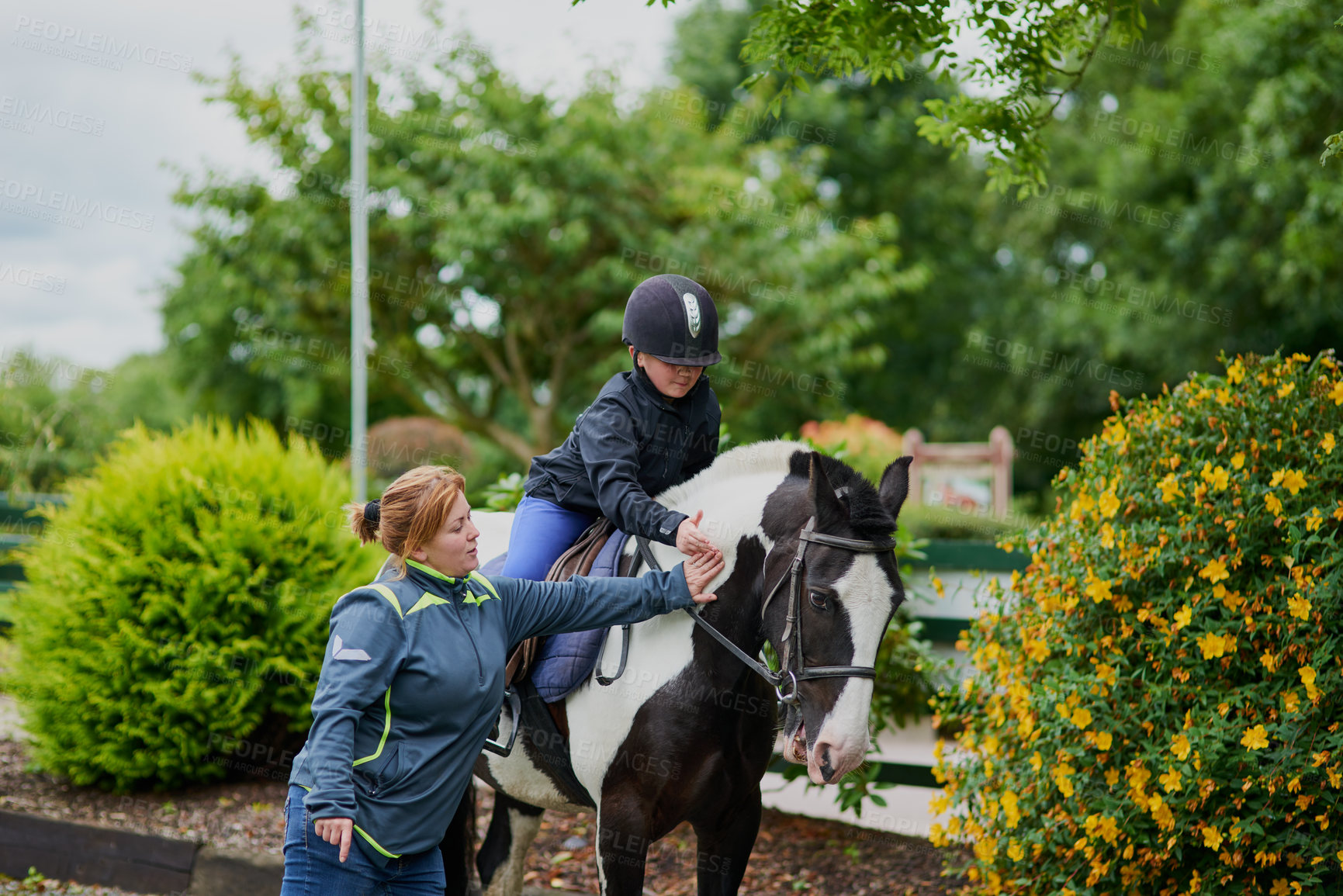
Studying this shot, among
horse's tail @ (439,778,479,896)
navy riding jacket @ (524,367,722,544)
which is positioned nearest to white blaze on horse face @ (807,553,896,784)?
navy riding jacket @ (524,367,722,544)

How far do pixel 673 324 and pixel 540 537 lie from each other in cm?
88

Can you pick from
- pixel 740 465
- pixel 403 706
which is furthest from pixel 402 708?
pixel 740 465

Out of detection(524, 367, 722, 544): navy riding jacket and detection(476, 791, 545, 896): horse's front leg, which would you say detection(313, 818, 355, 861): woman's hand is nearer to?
detection(524, 367, 722, 544): navy riding jacket

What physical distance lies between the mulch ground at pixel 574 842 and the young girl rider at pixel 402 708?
2.43 metres

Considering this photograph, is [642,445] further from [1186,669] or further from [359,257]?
[359,257]

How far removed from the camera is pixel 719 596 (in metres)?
3.06

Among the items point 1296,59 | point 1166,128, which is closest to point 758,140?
point 1166,128

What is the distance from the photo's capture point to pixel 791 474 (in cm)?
309

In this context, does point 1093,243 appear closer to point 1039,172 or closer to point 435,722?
point 1039,172

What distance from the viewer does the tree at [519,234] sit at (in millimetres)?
14828

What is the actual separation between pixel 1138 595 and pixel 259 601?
14.6 feet

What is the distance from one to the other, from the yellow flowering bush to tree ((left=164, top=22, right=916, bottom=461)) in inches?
454

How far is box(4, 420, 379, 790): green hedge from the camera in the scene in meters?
5.47

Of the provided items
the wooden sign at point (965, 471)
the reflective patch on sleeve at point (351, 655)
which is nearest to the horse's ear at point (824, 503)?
the reflective patch on sleeve at point (351, 655)
